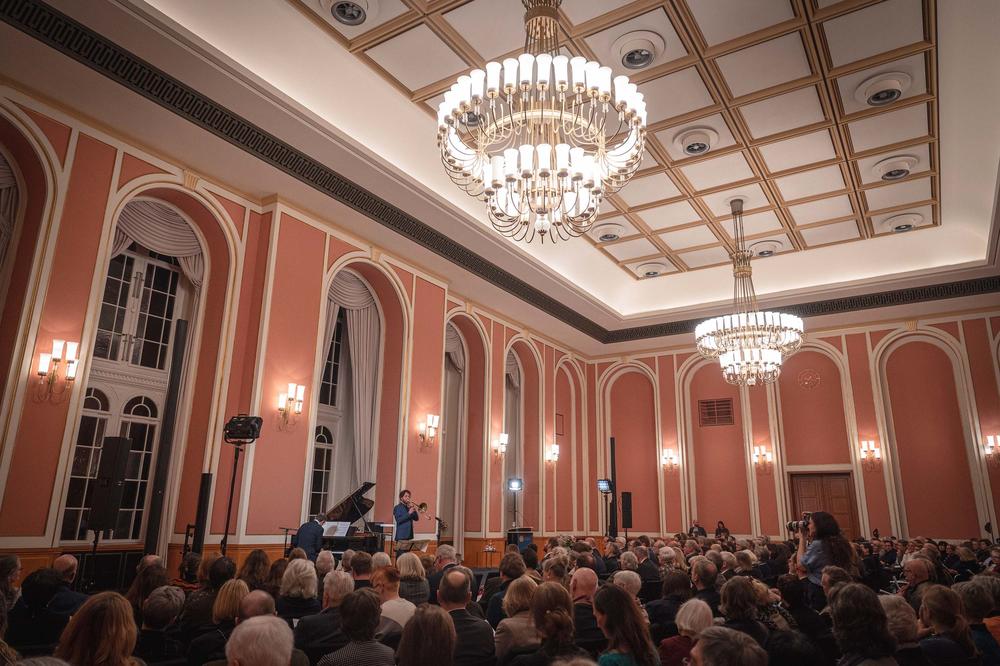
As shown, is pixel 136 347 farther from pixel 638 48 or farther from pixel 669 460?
pixel 669 460

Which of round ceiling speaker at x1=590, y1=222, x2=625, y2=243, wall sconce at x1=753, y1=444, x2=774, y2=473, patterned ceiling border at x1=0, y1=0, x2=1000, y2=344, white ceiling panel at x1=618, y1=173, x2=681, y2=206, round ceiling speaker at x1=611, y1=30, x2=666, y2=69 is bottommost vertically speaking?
wall sconce at x1=753, y1=444, x2=774, y2=473

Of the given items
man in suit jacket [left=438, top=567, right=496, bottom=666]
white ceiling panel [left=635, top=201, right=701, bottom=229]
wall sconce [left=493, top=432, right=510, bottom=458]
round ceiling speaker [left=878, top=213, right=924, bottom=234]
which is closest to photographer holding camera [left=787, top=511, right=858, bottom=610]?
man in suit jacket [left=438, top=567, right=496, bottom=666]

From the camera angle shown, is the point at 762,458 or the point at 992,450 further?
the point at 762,458

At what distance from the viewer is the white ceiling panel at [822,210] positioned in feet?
37.3

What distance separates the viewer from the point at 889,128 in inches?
364

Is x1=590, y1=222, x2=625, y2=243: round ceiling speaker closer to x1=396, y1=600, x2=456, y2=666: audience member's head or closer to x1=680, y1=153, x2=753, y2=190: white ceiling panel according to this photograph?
x1=680, y1=153, x2=753, y2=190: white ceiling panel

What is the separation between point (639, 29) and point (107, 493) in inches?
278

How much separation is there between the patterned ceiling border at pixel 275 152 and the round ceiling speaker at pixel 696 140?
Result: 371cm

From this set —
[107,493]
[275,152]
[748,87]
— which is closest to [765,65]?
[748,87]

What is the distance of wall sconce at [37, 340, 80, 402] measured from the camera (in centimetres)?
651

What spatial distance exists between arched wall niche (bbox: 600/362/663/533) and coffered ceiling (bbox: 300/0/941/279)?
5.45 m

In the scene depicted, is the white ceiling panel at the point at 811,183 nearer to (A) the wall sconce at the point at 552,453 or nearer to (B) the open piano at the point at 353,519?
(A) the wall sconce at the point at 552,453

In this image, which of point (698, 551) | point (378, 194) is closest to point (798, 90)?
point (378, 194)

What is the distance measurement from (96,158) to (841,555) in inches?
321
